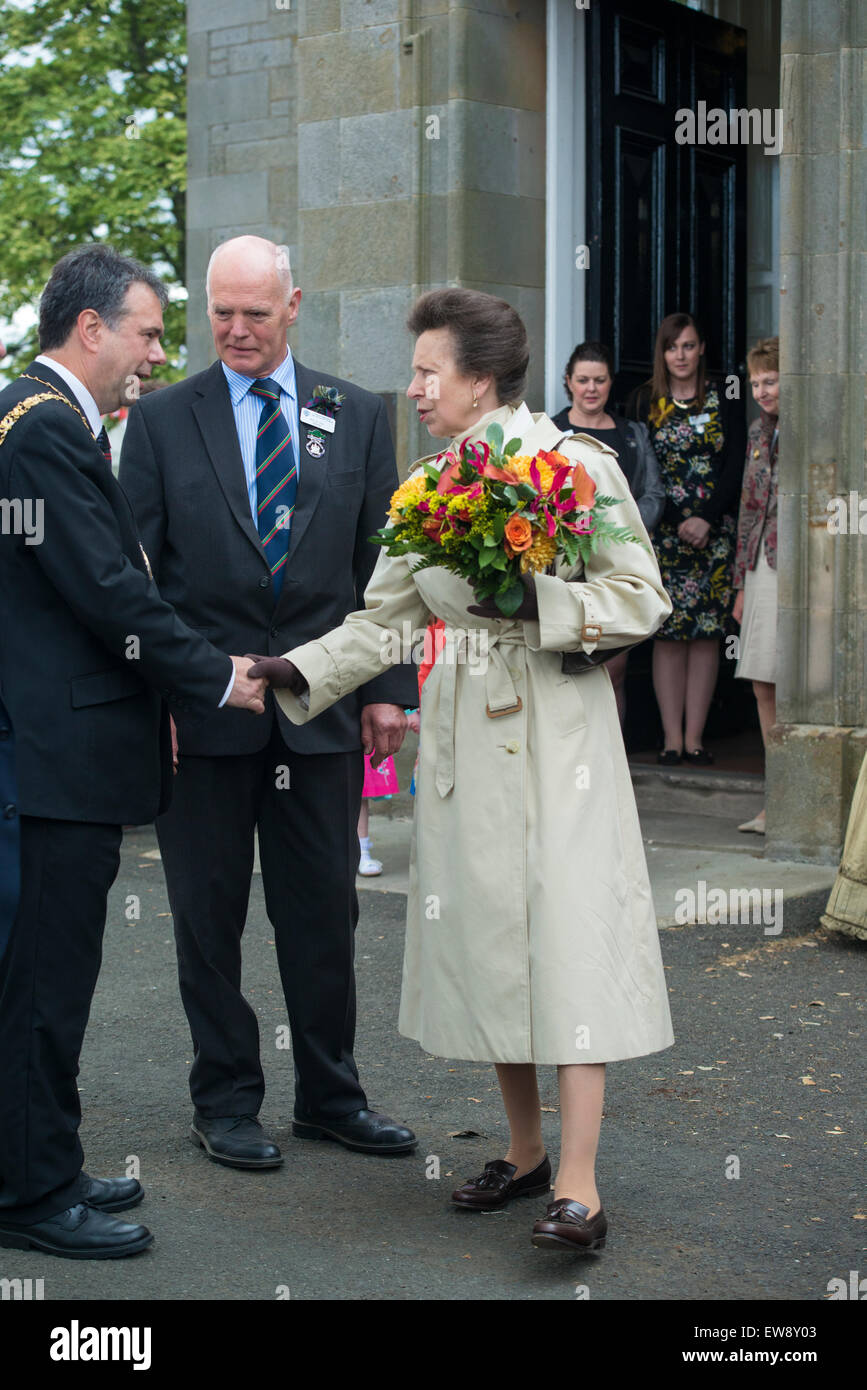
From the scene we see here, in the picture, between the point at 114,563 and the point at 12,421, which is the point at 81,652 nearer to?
the point at 114,563

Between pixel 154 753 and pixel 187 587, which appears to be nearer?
pixel 154 753

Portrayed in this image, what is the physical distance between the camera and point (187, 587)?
4793mm

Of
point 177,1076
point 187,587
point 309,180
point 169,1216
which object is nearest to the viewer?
point 169,1216

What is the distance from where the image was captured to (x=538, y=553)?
156 inches

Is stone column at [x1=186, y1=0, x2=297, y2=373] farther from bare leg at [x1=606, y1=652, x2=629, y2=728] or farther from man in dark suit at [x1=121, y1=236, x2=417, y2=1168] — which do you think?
man in dark suit at [x1=121, y1=236, x2=417, y2=1168]

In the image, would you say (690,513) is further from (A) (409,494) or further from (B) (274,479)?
(A) (409,494)

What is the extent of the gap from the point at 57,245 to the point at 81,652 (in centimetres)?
2614

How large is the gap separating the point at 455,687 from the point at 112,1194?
1479 millimetres

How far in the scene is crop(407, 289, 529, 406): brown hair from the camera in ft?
13.8

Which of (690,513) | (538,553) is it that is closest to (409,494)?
(538,553)

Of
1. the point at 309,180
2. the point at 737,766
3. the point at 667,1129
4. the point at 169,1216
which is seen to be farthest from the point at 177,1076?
the point at 309,180

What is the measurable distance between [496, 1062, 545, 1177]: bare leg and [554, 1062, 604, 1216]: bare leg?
0.77ft

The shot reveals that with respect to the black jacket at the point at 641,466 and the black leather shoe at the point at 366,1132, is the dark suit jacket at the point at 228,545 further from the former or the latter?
the black jacket at the point at 641,466

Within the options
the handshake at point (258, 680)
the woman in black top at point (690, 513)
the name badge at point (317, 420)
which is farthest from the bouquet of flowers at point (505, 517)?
the woman in black top at point (690, 513)
